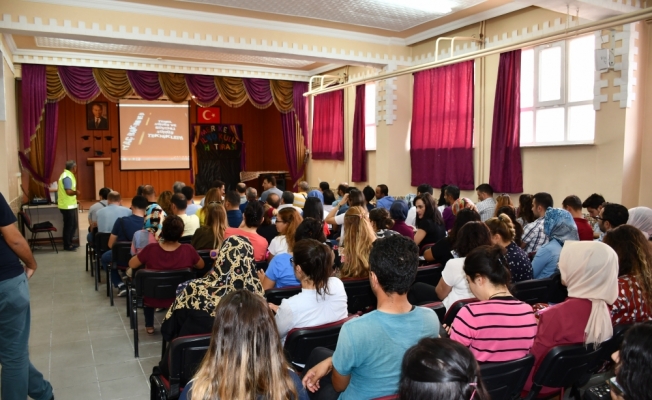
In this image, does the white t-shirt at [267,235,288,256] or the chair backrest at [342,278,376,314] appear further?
the white t-shirt at [267,235,288,256]

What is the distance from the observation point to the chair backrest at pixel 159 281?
12.0 feet

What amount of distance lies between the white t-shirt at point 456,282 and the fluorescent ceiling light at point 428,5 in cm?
456

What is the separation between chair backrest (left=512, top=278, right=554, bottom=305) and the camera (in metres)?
3.17

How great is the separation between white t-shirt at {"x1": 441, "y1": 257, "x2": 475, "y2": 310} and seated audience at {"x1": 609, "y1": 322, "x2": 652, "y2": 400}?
152cm

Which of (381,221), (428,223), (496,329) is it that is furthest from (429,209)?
(496,329)

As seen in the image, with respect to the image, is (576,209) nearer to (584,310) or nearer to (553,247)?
(553,247)

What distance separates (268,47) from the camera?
750cm

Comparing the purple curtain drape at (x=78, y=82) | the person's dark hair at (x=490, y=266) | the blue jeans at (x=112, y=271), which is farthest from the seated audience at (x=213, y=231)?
the purple curtain drape at (x=78, y=82)

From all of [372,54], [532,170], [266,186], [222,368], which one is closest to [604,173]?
[532,170]

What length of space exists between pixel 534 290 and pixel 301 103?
9.43 metres

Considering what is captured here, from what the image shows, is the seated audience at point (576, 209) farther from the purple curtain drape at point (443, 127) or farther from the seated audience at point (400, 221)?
the purple curtain drape at point (443, 127)

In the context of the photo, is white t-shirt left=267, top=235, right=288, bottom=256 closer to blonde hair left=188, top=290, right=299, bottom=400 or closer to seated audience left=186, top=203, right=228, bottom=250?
seated audience left=186, top=203, right=228, bottom=250

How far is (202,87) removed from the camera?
11.0m

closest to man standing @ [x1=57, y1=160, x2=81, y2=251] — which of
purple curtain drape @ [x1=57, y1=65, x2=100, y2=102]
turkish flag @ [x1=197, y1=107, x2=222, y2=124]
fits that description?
purple curtain drape @ [x1=57, y1=65, x2=100, y2=102]
